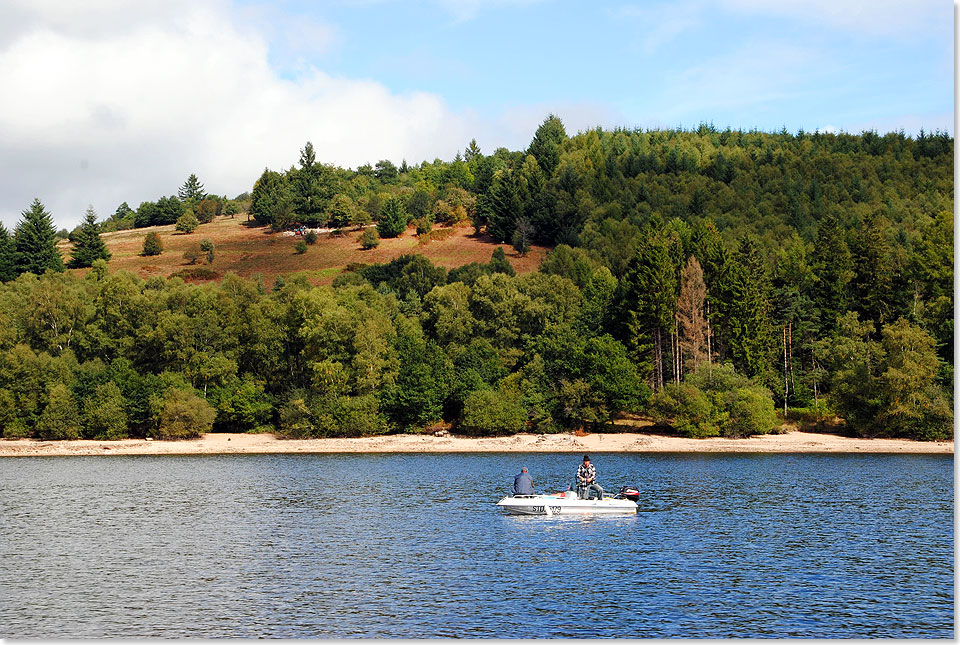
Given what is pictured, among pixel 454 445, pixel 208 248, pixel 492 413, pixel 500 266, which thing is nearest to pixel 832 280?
pixel 492 413

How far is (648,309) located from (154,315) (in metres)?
54.9

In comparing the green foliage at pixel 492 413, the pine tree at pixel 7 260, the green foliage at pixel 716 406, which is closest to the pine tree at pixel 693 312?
the green foliage at pixel 716 406

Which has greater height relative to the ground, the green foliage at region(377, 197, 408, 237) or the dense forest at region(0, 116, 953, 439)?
the green foliage at region(377, 197, 408, 237)

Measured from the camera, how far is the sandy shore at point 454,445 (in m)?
88.9

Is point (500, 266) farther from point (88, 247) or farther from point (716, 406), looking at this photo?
point (88, 247)

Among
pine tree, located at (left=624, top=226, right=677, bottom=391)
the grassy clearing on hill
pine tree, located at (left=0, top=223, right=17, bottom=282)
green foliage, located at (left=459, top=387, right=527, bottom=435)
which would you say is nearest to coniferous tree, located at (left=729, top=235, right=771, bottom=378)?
pine tree, located at (left=624, top=226, right=677, bottom=391)

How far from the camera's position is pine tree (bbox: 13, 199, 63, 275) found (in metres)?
156

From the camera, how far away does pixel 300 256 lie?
569 ft

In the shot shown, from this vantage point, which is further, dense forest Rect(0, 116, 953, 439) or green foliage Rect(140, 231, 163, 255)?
green foliage Rect(140, 231, 163, 255)

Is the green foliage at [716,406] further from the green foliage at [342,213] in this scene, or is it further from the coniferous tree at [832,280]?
the green foliage at [342,213]

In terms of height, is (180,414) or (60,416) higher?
(60,416)

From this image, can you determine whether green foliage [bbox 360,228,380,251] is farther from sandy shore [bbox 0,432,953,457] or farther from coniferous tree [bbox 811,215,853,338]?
coniferous tree [bbox 811,215,853,338]

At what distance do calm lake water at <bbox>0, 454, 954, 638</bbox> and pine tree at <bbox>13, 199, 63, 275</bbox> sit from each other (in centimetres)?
10016

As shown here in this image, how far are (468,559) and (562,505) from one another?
1262 centimetres
